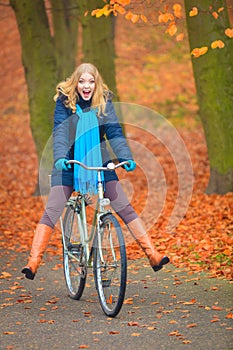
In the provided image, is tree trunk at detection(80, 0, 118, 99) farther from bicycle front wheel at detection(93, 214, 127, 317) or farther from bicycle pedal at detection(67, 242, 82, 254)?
bicycle front wheel at detection(93, 214, 127, 317)

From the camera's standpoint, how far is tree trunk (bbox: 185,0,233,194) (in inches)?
523

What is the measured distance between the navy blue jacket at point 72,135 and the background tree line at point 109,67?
5872 millimetres

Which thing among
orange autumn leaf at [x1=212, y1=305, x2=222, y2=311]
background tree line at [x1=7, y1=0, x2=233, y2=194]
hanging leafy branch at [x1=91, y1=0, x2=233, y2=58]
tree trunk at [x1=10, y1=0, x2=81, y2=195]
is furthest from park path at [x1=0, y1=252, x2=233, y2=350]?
tree trunk at [x1=10, y1=0, x2=81, y2=195]

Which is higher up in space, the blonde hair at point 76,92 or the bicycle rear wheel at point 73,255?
the blonde hair at point 76,92

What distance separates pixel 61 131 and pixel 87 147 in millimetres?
290

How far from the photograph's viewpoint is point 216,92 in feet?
45.1

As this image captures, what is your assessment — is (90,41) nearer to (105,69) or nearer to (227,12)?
(105,69)

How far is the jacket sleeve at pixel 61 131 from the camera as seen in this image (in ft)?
23.4

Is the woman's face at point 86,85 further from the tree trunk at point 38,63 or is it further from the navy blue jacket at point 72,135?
the tree trunk at point 38,63

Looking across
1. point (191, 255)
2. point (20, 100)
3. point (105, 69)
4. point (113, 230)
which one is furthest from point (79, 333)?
point (20, 100)

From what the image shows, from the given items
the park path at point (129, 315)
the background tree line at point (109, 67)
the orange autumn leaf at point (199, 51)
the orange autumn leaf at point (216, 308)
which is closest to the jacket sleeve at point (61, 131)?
the park path at point (129, 315)

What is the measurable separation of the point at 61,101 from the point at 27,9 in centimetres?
799

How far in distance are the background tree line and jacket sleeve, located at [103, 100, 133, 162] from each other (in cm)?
583

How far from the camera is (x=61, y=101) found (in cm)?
732
